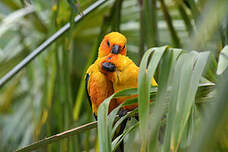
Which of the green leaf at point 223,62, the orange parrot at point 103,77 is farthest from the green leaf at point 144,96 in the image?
the orange parrot at point 103,77

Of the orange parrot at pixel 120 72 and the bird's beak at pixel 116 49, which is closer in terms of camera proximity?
the orange parrot at pixel 120 72

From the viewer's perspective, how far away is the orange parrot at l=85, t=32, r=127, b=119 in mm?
1206

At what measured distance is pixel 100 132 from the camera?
66 cm

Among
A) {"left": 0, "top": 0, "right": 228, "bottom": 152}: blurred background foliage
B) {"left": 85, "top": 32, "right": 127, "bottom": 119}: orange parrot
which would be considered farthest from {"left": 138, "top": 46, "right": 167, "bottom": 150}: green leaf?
{"left": 0, "top": 0, "right": 228, "bottom": 152}: blurred background foliage

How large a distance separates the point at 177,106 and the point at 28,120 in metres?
2.21

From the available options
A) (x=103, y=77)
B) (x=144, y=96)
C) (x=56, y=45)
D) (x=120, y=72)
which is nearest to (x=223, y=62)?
(x=144, y=96)

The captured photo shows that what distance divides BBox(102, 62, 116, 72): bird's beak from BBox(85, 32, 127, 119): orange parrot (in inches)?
→ 2.5

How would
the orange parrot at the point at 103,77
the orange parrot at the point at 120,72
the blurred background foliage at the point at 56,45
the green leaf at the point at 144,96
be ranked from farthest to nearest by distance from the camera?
the blurred background foliage at the point at 56,45 < the orange parrot at the point at 103,77 < the orange parrot at the point at 120,72 < the green leaf at the point at 144,96

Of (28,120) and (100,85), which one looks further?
(28,120)

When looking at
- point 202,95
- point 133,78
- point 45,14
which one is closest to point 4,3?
point 45,14

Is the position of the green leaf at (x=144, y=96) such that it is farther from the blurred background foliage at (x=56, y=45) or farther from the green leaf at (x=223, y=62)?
the blurred background foliage at (x=56, y=45)

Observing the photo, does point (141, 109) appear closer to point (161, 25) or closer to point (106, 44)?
point (106, 44)

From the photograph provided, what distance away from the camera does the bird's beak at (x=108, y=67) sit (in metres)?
1.10

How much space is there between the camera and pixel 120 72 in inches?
43.0
